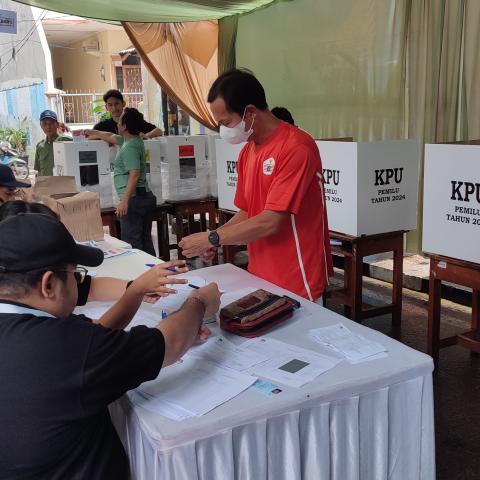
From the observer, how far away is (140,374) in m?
1.13

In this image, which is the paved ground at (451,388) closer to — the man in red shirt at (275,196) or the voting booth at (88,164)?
the man in red shirt at (275,196)

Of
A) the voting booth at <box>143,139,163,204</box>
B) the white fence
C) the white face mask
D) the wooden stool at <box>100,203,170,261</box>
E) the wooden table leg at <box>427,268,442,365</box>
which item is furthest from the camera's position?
the white fence

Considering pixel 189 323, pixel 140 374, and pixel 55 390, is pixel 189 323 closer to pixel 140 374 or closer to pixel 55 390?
pixel 140 374

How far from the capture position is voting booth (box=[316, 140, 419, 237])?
3180 millimetres

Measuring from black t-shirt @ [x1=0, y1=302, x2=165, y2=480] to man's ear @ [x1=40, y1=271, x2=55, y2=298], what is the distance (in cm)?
5

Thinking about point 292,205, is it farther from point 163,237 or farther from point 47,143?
point 47,143

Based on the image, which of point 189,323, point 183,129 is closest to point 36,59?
point 183,129

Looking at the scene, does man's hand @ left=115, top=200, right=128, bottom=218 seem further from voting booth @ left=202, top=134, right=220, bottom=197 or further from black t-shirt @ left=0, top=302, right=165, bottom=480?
black t-shirt @ left=0, top=302, right=165, bottom=480

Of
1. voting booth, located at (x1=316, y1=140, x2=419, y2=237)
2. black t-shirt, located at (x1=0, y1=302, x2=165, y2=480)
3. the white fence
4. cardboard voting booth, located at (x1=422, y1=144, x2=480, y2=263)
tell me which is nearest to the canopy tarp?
voting booth, located at (x1=316, y1=140, x2=419, y2=237)

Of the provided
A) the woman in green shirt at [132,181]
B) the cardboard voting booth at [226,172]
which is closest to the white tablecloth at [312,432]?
the cardboard voting booth at [226,172]

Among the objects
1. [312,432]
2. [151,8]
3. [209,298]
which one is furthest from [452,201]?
[151,8]

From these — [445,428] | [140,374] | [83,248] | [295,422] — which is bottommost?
[445,428]

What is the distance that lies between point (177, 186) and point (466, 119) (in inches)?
91.1

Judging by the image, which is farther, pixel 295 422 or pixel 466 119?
pixel 466 119
